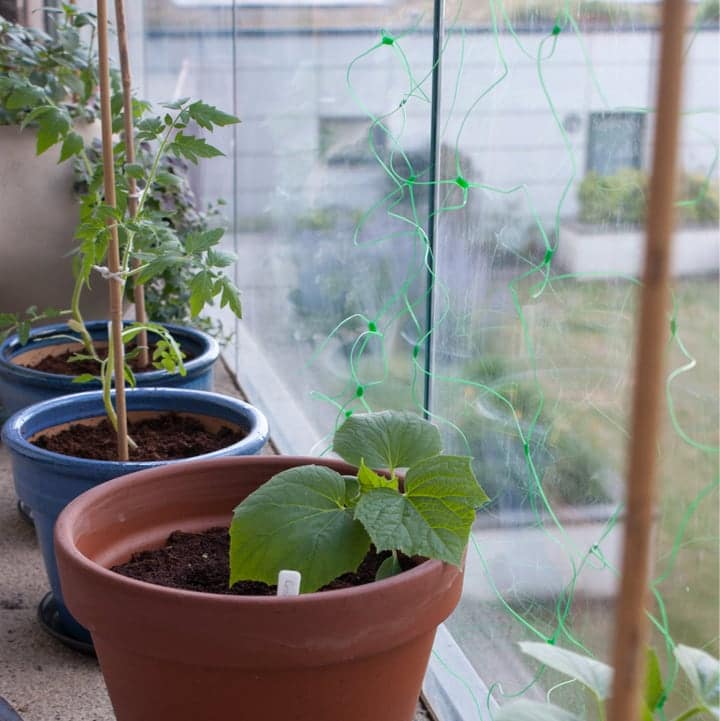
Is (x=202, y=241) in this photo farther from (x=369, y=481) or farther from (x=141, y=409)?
(x=369, y=481)

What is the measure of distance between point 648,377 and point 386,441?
2.17 ft

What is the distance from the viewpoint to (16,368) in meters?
1.99

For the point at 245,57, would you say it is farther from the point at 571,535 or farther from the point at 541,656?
the point at 541,656

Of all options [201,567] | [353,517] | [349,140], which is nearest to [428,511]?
[353,517]

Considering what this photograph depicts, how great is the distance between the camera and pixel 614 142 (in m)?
0.94

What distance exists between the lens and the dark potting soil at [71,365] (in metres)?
2.08

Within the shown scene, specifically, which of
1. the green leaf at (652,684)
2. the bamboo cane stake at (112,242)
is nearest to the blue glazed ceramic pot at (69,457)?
the bamboo cane stake at (112,242)

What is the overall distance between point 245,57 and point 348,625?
6.12 feet

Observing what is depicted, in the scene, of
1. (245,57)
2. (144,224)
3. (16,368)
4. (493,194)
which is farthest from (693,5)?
(245,57)

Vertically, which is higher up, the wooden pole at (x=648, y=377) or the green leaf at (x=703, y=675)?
the wooden pole at (x=648, y=377)

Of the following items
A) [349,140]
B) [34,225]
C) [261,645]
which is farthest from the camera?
[34,225]

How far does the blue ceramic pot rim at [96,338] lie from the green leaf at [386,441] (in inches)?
37.2

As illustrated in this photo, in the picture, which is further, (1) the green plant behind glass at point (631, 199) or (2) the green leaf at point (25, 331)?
(2) the green leaf at point (25, 331)

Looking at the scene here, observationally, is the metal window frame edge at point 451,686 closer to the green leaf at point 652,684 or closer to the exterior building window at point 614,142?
the green leaf at point 652,684
